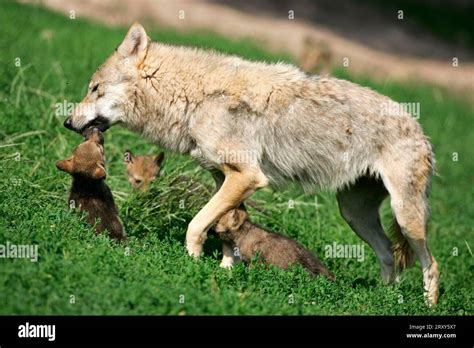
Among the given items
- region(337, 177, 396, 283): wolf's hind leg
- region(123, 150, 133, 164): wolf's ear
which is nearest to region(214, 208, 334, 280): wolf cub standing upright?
region(337, 177, 396, 283): wolf's hind leg

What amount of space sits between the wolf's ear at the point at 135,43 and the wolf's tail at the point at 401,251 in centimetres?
315

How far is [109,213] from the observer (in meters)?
7.68

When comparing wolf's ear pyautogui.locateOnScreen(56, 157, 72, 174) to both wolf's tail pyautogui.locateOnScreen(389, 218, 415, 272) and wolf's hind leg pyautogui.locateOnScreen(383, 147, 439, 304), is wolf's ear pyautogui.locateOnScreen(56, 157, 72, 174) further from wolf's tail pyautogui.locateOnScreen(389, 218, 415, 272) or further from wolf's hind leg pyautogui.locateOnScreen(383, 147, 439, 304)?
wolf's tail pyautogui.locateOnScreen(389, 218, 415, 272)

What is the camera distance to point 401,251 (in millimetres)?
8648

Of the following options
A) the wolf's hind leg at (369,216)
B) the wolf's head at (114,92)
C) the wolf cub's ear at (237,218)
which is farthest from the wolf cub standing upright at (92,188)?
the wolf's hind leg at (369,216)

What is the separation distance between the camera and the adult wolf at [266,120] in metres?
8.01

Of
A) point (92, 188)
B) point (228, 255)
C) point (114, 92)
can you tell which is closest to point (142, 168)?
point (114, 92)

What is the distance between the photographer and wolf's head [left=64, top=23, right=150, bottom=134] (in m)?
8.09

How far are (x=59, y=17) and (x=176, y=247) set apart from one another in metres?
11.5

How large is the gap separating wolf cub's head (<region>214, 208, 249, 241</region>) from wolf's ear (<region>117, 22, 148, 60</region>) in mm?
1790

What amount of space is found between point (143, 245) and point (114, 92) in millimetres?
1616

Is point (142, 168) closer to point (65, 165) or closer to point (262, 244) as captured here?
point (65, 165)
